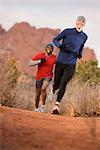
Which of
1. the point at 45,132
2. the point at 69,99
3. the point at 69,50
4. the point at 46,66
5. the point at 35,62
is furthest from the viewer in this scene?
the point at 69,99

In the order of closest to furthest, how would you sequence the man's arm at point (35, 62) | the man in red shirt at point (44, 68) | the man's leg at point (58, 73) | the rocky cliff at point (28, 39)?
1. the man's leg at point (58, 73)
2. the man's arm at point (35, 62)
3. the man in red shirt at point (44, 68)
4. the rocky cliff at point (28, 39)

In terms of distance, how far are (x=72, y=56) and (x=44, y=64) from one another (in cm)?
94

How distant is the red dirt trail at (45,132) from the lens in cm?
691

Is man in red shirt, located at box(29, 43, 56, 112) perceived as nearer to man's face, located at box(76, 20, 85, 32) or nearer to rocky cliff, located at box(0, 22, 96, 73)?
man's face, located at box(76, 20, 85, 32)

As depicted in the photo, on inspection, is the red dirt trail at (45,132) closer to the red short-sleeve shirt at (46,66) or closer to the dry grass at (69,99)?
the red short-sleeve shirt at (46,66)

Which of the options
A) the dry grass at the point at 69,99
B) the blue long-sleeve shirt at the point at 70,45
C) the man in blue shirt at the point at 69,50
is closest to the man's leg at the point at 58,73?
the man in blue shirt at the point at 69,50

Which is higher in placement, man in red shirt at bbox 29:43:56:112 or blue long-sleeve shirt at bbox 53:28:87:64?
blue long-sleeve shirt at bbox 53:28:87:64

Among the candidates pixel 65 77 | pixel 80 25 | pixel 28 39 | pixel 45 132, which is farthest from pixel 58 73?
pixel 28 39

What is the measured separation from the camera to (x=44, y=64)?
9.77m

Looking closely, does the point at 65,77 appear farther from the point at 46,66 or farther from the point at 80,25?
the point at 80,25

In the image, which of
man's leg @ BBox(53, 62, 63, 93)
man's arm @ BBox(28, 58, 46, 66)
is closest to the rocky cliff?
man's arm @ BBox(28, 58, 46, 66)

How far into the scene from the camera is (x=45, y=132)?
7.38 m

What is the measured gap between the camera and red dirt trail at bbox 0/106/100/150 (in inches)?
272

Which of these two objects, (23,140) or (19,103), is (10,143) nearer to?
(23,140)
